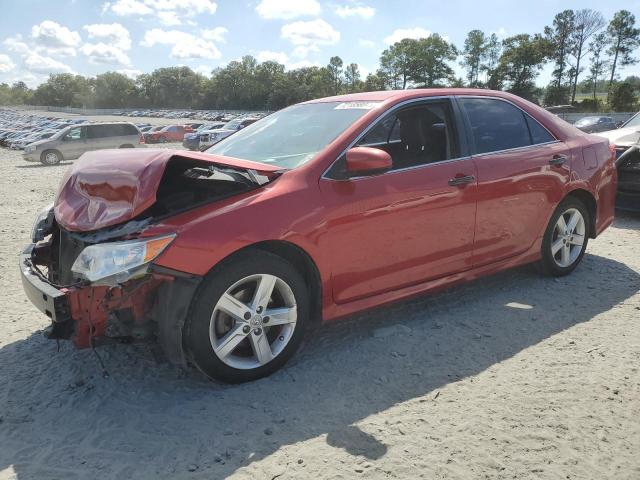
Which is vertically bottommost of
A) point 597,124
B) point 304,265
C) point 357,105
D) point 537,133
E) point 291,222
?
point 304,265

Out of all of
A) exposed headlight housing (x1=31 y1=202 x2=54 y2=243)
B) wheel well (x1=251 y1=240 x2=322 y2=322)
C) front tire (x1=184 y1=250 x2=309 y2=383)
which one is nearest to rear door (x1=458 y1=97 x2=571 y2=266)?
wheel well (x1=251 y1=240 x2=322 y2=322)

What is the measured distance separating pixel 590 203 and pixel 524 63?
9275cm

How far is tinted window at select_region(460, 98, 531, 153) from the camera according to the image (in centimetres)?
407

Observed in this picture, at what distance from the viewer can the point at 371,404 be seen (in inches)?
112

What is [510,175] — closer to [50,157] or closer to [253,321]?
[253,321]

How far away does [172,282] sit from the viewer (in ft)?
9.20

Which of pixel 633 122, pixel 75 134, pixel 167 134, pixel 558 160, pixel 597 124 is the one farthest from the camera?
pixel 167 134

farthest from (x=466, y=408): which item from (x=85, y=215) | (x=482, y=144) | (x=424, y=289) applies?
(x=85, y=215)

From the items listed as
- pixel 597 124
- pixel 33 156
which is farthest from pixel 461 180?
pixel 597 124

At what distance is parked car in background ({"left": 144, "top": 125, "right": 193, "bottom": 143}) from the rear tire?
614 inches

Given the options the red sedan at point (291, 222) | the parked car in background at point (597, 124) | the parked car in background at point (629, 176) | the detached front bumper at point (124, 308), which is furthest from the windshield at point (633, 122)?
the parked car in background at point (597, 124)

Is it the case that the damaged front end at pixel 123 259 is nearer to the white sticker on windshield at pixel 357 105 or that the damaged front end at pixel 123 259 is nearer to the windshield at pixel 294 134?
the windshield at pixel 294 134

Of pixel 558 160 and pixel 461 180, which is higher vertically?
pixel 558 160

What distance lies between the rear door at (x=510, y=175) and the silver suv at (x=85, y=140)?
21.0 m
